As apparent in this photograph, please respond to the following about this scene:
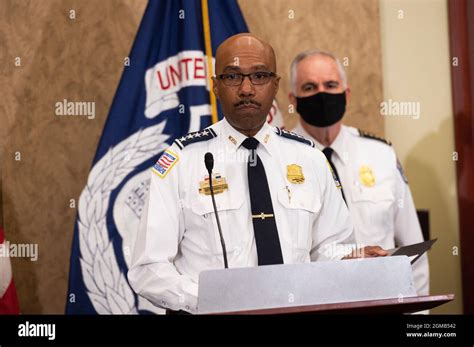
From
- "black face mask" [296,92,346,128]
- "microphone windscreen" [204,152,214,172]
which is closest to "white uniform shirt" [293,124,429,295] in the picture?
"black face mask" [296,92,346,128]

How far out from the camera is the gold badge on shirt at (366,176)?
3.48 m

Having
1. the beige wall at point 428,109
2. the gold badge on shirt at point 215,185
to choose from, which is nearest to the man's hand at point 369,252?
the gold badge on shirt at point 215,185

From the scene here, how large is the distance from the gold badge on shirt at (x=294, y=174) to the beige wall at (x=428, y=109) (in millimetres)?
1620

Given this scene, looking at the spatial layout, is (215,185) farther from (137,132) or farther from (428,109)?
(428,109)

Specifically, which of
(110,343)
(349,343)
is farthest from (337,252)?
(110,343)


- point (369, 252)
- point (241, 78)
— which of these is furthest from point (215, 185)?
point (369, 252)

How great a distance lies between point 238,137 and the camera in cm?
252

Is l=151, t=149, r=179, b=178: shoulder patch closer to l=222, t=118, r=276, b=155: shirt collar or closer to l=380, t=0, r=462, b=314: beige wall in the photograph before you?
l=222, t=118, r=276, b=155: shirt collar

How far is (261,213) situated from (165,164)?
13.8 inches

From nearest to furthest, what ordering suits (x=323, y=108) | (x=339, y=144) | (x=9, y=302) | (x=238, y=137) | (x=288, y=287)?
(x=288, y=287)
(x=238, y=137)
(x=9, y=302)
(x=323, y=108)
(x=339, y=144)

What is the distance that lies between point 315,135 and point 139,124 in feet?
2.70

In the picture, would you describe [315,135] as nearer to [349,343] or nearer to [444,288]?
[444,288]

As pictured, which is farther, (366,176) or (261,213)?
(366,176)

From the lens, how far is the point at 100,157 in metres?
3.55
